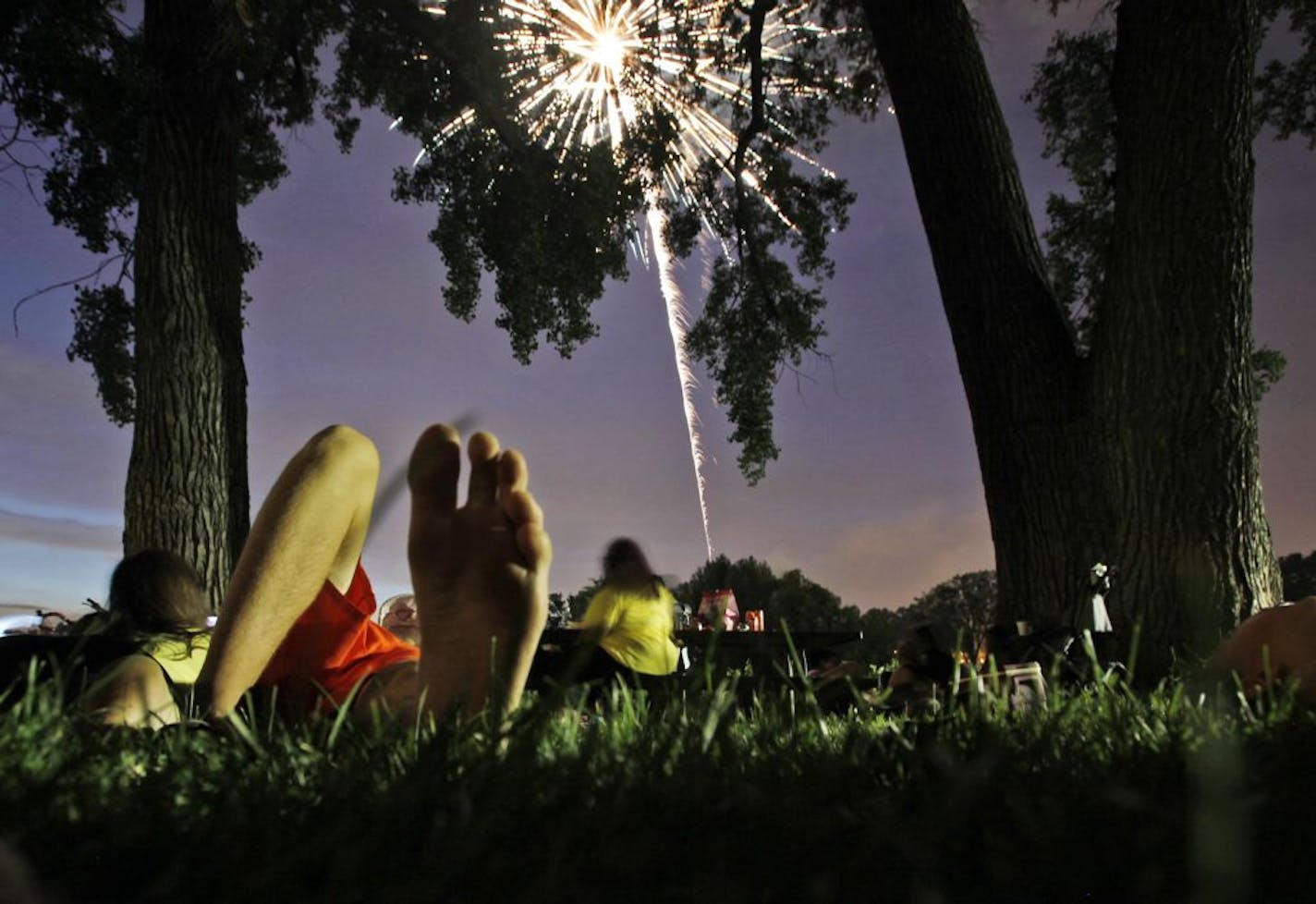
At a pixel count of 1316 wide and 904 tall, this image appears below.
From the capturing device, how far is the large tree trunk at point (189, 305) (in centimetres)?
642

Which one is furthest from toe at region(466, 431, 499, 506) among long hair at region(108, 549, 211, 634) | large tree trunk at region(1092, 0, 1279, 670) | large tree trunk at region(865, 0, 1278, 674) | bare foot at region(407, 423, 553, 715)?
large tree trunk at region(1092, 0, 1279, 670)

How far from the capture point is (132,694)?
2346mm

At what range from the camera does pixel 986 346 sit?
21.2ft

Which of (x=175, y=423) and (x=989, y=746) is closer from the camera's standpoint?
(x=989, y=746)

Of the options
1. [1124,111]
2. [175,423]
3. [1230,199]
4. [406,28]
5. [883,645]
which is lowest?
[883,645]

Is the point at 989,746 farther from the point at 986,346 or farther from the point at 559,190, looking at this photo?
the point at 559,190

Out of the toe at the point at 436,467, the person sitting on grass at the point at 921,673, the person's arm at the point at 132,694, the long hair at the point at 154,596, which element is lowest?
the person's arm at the point at 132,694

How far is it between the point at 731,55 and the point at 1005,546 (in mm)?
6686

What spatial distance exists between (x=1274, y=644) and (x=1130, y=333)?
8.76 ft

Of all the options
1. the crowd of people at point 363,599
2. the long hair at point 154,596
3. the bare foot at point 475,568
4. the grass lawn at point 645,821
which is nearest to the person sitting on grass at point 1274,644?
the crowd of people at point 363,599

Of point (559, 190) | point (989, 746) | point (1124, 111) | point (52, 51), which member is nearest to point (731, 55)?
point (559, 190)

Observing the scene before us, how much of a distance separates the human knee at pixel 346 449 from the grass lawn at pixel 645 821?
71 centimetres

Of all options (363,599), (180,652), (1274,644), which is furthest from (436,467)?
(1274,644)

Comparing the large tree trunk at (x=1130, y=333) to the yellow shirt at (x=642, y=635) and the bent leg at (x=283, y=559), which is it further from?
the bent leg at (x=283, y=559)
